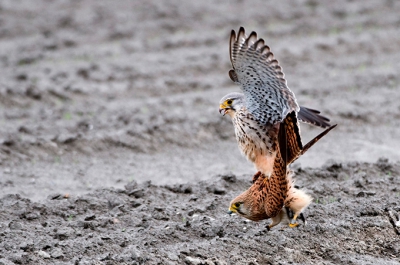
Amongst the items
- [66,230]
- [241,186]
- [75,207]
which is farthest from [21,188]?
[241,186]

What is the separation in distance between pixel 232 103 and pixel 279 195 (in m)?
1.24

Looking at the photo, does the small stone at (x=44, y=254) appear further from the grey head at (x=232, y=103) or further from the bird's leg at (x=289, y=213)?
the grey head at (x=232, y=103)

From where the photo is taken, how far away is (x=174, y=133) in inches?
358

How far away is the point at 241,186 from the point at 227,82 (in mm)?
4433

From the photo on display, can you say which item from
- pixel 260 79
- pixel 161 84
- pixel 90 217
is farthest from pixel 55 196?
pixel 161 84

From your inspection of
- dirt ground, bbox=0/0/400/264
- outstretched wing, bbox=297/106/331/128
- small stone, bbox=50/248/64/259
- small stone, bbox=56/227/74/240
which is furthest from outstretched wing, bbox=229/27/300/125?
small stone, bbox=50/248/64/259

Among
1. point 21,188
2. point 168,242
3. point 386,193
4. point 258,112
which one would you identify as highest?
point 258,112


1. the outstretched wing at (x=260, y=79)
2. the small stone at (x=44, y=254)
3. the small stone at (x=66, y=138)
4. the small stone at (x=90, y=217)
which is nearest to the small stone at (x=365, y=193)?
the outstretched wing at (x=260, y=79)

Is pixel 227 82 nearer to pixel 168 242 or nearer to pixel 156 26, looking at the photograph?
pixel 156 26

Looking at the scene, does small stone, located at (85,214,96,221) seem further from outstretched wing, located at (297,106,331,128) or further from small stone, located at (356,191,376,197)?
small stone, located at (356,191,376,197)

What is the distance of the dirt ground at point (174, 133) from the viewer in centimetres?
569

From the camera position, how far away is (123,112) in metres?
9.65

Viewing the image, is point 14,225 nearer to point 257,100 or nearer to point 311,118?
point 257,100

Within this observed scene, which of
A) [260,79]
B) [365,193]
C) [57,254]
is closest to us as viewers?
[57,254]
